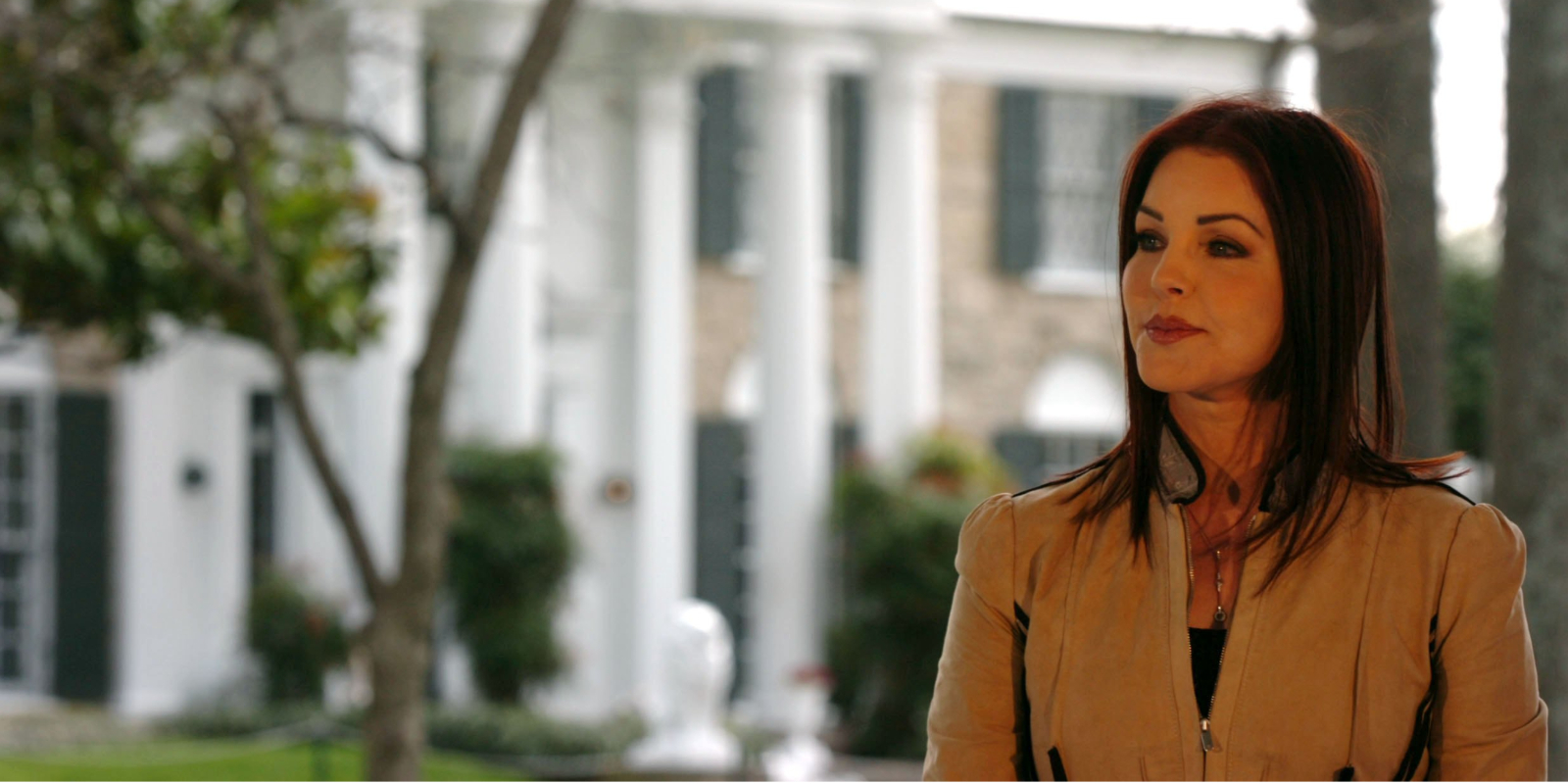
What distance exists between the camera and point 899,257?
48.4 feet

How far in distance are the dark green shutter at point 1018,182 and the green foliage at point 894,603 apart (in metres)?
4.23

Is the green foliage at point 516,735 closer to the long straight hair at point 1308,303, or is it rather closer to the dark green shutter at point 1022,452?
the dark green shutter at point 1022,452

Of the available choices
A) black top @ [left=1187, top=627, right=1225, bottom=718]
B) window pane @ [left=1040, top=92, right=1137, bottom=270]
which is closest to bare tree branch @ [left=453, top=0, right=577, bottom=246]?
black top @ [left=1187, top=627, right=1225, bottom=718]

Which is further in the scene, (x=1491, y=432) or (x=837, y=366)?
(x=837, y=366)

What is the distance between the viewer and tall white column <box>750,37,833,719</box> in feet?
45.6

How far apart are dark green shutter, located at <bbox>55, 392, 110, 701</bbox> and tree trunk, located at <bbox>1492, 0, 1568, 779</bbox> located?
11954mm

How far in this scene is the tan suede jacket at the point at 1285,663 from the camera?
1.60 metres

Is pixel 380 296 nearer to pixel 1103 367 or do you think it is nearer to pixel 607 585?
pixel 607 585

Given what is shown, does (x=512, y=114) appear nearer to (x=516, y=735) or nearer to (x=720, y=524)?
(x=516, y=735)

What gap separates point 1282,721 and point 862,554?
1207 centimetres

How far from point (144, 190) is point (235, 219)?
100 inches

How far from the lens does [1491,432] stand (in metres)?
4.52

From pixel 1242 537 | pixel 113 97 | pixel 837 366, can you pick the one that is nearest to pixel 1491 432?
pixel 1242 537

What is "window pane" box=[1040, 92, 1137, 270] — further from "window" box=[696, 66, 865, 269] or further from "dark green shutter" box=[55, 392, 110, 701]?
"dark green shutter" box=[55, 392, 110, 701]
